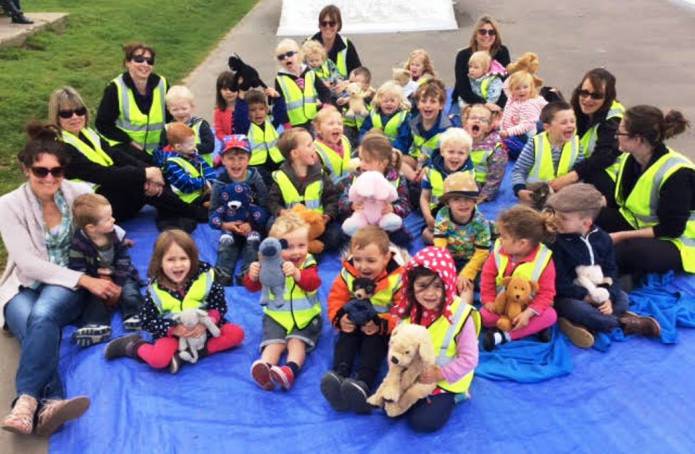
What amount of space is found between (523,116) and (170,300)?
4540 mm

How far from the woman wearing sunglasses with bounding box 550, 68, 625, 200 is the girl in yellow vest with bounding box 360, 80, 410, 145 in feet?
5.73

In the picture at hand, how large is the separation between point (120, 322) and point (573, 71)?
9098 mm

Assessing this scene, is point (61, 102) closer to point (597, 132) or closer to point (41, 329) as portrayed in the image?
point (41, 329)

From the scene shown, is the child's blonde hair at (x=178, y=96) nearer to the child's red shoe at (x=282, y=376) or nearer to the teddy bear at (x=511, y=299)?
the child's red shoe at (x=282, y=376)

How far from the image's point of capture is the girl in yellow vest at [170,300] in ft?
12.5

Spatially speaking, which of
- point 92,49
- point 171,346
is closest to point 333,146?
point 171,346

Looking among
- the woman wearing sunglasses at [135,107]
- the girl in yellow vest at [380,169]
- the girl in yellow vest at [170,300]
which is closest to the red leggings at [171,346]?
the girl in yellow vest at [170,300]

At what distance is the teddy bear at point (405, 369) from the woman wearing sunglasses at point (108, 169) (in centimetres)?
307

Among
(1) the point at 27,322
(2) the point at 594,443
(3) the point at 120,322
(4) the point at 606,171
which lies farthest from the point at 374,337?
(4) the point at 606,171

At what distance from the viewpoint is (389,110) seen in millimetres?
6594

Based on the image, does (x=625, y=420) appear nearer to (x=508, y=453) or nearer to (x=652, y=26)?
(x=508, y=453)

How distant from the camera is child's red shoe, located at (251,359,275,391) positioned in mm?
3711

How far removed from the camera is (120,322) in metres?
4.39

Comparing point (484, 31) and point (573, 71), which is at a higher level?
point (484, 31)
